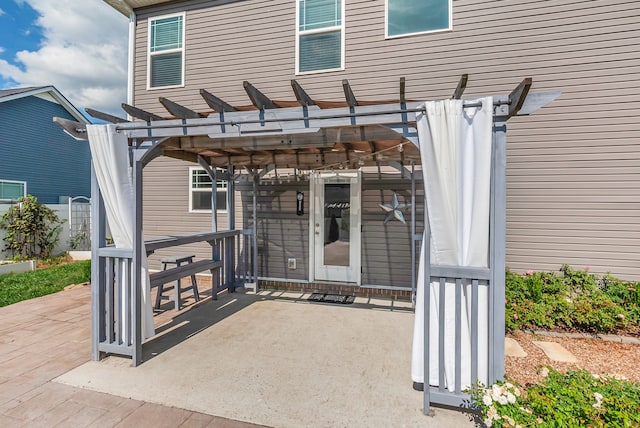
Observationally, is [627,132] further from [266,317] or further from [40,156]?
[40,156]

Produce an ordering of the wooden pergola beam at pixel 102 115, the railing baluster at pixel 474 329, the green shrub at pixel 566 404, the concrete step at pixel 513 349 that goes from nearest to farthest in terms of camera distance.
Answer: the green shrub at pixel 566 404 → the railing baluster at pixel 474 329 → the wooden pergola beam at pixel 102 115 → the concrete step at pixel 513 349

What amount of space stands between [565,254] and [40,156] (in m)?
14.5

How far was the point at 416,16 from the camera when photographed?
5055mm

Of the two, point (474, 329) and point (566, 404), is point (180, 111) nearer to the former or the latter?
point (474, 329)

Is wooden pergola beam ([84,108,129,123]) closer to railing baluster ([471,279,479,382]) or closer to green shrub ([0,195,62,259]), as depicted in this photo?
railing baluster ([471,279,479,382])

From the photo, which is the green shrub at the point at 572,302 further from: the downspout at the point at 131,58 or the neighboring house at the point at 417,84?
the downspout at the point at 131,58

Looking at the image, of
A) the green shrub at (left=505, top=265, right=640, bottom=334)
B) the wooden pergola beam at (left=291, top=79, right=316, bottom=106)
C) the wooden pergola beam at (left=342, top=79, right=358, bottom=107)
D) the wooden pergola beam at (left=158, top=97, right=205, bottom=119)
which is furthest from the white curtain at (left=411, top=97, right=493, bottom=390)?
the wooden pergola beam at (left=158, top=97, right=205, bottom=119)

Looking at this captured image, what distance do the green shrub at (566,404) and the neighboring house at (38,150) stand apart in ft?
38.8

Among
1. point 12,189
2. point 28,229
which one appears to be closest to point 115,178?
point 28,229

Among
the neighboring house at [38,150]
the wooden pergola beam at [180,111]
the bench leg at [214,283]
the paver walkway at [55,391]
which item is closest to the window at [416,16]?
the wooden pergola beam at [180,111]

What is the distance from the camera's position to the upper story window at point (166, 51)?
6191 mm

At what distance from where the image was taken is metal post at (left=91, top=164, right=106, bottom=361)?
3025 mm

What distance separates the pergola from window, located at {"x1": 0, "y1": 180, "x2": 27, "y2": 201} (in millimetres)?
9127

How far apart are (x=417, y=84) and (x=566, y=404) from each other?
449cm
